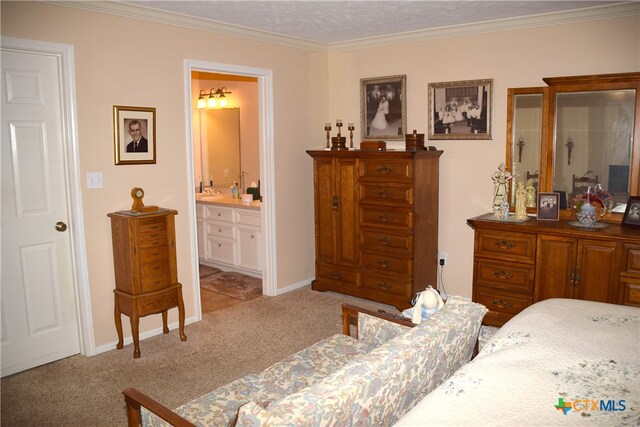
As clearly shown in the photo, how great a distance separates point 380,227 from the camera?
4.57 meters

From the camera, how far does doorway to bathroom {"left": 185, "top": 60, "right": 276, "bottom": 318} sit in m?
4.88

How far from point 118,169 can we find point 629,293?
12.3 ft

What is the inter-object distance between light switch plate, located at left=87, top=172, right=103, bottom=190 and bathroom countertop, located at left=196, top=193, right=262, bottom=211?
1.95 m

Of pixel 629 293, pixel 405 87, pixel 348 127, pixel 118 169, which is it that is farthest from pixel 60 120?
pixel 629 293

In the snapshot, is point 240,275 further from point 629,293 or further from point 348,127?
point 629,293

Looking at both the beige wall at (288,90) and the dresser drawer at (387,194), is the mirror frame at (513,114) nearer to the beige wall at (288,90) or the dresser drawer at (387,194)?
the beige wall at (288,90)

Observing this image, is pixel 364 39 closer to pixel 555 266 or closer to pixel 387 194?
pixel 387 194

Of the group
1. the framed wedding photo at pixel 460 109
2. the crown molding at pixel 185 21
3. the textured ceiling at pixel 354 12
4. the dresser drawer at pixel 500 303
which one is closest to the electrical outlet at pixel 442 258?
the dresser drawer at pixel 500 303

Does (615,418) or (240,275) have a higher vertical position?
(615,418)

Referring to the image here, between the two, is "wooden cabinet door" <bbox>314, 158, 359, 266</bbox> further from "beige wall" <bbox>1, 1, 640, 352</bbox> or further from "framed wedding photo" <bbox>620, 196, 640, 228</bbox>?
"framed wedding photo" <bbox>620, 196, 640, 228</bbox>

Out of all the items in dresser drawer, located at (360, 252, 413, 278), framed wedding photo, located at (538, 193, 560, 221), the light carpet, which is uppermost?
framed wedding photo, located at (538, 193, 560, 221)

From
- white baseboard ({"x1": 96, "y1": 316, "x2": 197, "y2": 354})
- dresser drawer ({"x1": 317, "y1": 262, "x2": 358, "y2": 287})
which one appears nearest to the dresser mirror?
dresser drawer ({"x1": 317, "y1": 262, "x2": 358, "y2": 287})

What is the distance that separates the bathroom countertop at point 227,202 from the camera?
5.41 meters

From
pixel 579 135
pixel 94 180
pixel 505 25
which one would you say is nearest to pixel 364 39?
pixel 505 25
